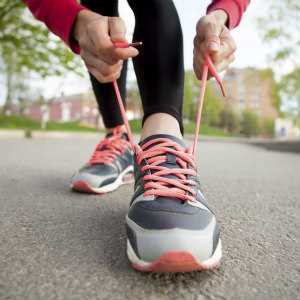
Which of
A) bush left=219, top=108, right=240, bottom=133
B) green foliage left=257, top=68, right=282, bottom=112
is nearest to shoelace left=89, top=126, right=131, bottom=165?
green foliage left=257, top=68, right=282, bottom=112

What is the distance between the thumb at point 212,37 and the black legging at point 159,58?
191 mm

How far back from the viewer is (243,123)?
44.6m

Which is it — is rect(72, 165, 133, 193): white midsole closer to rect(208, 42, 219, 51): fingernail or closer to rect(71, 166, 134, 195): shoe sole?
rect(71, 166, 134, 195): shoe sole

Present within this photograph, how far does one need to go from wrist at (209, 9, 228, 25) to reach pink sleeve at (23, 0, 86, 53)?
313 millimetres

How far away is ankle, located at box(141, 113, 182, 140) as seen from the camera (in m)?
0.91

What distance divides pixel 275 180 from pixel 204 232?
1.53 metres

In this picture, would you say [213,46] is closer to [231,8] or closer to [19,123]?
[231,8]

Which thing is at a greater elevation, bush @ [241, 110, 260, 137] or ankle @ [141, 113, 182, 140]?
ankle @ [141, 113, 182, 140]

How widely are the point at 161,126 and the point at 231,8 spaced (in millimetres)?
340

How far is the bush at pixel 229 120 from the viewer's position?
40.2 metres

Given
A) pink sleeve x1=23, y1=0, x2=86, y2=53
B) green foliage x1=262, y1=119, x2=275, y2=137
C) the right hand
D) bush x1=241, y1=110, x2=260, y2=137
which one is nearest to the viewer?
the right hand

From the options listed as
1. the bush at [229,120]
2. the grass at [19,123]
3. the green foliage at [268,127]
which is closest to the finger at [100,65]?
the grass at [19,123]

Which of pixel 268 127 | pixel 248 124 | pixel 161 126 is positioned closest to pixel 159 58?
pixel 161 126

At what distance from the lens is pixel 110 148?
1.42 meters
